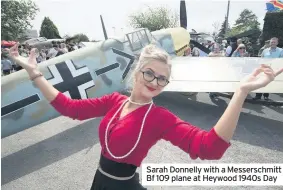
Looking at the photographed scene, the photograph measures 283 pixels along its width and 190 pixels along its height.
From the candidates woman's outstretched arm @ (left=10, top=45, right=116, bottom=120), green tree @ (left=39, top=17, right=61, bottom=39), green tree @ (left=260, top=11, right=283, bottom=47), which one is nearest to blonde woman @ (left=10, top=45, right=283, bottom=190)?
woman's outstretched arm @ (left=10, top=45, right=116, bottom=120)

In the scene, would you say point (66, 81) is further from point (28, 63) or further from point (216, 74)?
point (216, 74)

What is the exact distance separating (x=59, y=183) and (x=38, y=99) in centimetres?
153

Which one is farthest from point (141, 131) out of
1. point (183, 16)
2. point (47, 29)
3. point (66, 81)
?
point (47, 29)

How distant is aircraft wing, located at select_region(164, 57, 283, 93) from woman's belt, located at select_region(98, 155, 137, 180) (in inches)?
181

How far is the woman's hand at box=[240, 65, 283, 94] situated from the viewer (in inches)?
44.4

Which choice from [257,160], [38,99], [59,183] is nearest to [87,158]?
[59,183]

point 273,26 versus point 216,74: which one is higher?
point 216,74

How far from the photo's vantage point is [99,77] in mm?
5430

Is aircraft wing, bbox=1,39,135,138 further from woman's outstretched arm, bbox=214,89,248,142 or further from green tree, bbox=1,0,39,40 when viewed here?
green tree, bbox=1,0,39,40

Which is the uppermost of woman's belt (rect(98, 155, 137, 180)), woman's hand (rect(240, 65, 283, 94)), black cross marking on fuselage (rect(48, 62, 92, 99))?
woman's hand (rect(240, 65, 283, 94))

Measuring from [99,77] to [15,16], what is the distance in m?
25.3

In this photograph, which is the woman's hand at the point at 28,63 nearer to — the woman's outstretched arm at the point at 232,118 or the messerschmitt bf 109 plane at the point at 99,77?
the woman's outstretched arm at the point at 232,118

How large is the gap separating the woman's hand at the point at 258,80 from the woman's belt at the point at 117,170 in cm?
75

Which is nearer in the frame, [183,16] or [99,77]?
[99,77]
